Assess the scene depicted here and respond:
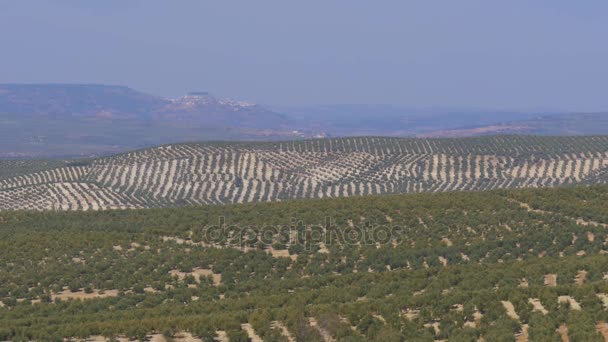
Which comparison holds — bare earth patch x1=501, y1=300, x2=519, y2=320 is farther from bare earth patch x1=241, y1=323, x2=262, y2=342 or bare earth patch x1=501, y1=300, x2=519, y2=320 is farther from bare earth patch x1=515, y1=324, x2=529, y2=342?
bare earth patch x1=241, y1=323, x2=262, y2=342

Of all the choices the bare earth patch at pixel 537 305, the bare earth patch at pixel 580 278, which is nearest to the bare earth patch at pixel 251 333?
the bare earth patch at pixel 537 305

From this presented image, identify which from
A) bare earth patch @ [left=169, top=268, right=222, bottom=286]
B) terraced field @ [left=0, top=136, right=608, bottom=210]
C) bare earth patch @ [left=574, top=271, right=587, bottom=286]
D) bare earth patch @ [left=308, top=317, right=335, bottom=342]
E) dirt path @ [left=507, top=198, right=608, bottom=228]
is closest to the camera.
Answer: bare earth patch @ [left=308, top=317, right=335, bottom=342]

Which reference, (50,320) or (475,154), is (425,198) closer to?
(50,320)

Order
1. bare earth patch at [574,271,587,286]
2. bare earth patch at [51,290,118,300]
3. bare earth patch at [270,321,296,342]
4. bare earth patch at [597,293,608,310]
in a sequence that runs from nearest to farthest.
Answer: bare earth patch at [270,321,296,342]
bare earth patch at [597,293,608,310]
bare earth patch at [574,271,587,286]
bare earth patch at [51,290,118,300]

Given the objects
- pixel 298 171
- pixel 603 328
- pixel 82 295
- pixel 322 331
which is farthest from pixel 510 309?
pixel 298 171

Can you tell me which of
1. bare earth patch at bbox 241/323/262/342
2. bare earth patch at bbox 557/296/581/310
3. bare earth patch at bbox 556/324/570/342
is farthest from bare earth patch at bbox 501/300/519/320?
bare earth patch at bbox 241/323/262/342

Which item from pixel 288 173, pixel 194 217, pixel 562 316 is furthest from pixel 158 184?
pixel 562 316

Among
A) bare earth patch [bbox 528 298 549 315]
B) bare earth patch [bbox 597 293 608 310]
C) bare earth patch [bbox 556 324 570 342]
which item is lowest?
bare earth patch [bbox 528 298 549 315]
